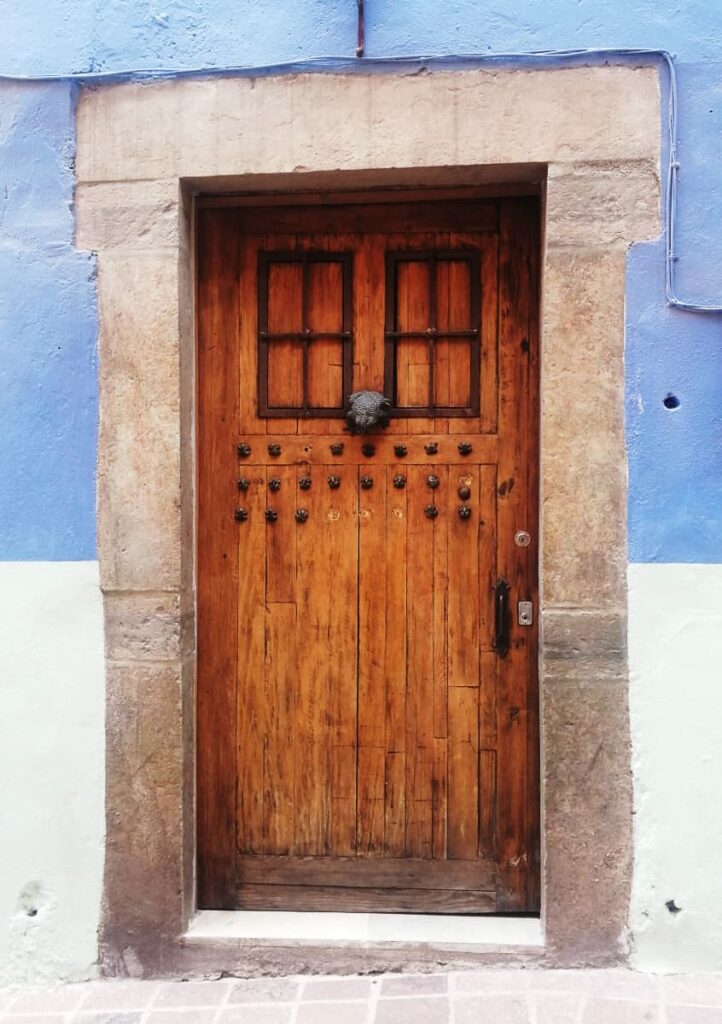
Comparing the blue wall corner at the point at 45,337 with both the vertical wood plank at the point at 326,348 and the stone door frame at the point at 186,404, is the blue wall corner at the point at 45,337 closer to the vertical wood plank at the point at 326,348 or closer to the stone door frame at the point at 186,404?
the stone door frame at the point at 186,404

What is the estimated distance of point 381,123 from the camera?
2.79 meters

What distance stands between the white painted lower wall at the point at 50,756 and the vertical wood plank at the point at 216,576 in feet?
1.19

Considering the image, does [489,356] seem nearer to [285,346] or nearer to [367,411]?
[367,411]

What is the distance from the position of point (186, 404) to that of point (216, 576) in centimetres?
60

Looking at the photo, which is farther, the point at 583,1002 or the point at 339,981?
the point at 339,981

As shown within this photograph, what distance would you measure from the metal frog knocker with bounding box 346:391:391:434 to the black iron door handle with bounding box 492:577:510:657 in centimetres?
68

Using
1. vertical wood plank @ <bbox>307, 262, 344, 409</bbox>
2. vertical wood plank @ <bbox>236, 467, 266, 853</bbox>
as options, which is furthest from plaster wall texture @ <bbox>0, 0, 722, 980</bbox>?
vertical wood plank @ <bbox>307, 262, 344, 409</bbox>

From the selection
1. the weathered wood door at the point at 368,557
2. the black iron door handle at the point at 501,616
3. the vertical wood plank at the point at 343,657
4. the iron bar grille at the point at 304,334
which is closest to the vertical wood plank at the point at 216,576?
the weathered wood door at the point at 368,557

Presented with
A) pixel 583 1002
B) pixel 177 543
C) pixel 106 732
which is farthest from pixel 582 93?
pixel 583 1002

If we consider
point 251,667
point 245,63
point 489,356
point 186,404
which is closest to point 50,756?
point 251,667

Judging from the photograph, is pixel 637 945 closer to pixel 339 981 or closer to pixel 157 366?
pixel 339 981

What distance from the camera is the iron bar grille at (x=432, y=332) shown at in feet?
9.89

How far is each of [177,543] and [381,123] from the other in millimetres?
1494

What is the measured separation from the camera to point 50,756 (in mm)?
2902
